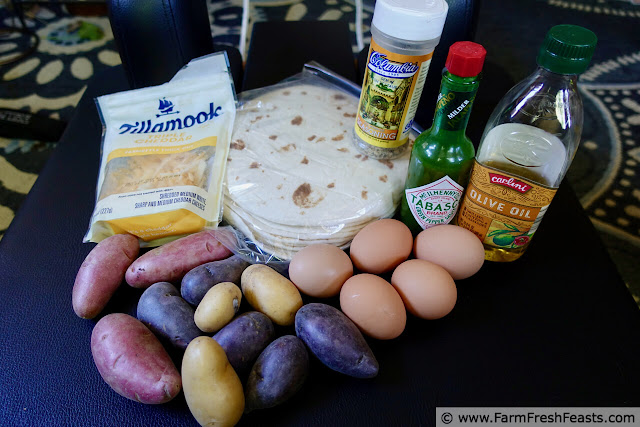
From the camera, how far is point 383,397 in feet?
1.76

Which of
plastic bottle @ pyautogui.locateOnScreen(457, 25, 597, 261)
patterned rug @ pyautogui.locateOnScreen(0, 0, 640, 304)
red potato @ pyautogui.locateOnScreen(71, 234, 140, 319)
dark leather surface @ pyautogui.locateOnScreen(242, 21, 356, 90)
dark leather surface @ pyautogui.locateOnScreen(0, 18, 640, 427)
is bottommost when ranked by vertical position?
patterned rug @ pyautogui.locateOnScreen(0, 0, 640, 304)

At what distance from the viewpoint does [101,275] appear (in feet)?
1.96

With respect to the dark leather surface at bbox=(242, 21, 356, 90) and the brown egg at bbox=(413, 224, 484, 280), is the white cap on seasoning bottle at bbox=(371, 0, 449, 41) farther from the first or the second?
the dark leather surface at bbox=(242, 21, 356, 90)

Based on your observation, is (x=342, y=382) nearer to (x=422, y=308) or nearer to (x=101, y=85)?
(x=422, y=308)

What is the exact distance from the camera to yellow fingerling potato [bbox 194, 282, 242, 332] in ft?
1.76

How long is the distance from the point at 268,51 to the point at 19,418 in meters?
0.91

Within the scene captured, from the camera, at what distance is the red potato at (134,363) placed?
0.49 meters

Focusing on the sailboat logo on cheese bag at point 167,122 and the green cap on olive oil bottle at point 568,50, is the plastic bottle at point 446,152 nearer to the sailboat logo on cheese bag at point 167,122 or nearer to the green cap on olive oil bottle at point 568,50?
the green cap on olive oil bottle at point 568,50

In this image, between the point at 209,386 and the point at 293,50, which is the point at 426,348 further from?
the point at 293,50

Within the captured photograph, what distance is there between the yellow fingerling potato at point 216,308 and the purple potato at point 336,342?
9cm

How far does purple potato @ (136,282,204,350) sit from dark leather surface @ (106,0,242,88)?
48 centimetres

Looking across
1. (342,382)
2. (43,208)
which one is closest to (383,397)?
(342,382)

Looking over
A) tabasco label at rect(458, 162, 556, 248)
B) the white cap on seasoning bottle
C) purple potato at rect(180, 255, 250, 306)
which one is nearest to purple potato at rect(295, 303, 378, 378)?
purple potato at rect(180, 255, 250, 306)

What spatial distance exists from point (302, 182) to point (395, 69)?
0.71ft
